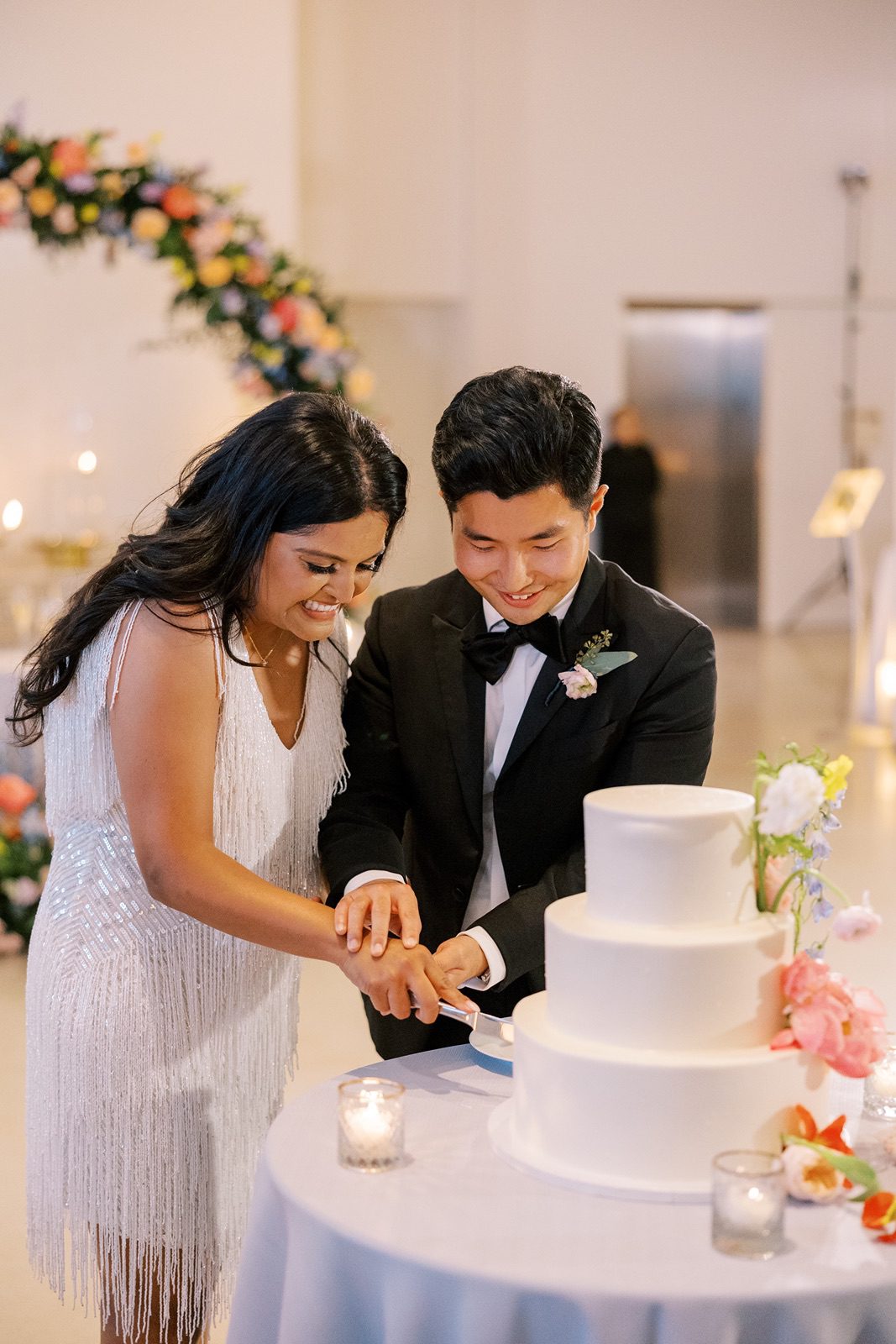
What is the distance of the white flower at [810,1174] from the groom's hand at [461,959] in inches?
23.0

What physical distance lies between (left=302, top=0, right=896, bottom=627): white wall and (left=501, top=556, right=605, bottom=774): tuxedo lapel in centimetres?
1045

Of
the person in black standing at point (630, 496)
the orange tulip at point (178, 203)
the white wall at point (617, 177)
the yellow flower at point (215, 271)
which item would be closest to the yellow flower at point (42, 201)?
the orange tulip at point (178, 203)

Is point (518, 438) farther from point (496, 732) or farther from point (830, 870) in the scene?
point (830, 870)

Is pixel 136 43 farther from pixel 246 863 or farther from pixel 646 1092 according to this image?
pixel 646 1092

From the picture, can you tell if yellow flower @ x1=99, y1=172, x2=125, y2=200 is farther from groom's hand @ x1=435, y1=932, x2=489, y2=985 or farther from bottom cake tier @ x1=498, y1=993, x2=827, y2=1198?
bottom cake tier @ x1=498, y1=993, x2=827, y2=1198

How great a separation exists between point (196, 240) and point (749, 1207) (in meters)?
5.73

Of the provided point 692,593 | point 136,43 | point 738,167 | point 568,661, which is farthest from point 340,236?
point 568,661

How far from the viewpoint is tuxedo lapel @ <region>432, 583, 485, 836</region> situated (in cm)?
223

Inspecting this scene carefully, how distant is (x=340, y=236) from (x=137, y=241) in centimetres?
595

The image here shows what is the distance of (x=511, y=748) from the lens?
2203 millimetres

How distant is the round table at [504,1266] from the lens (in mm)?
1401

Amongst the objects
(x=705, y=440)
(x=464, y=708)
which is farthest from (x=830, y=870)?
(x=705, y=440)

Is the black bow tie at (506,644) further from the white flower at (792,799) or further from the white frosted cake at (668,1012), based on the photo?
the white flower at (792,799)

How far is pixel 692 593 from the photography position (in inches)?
543
